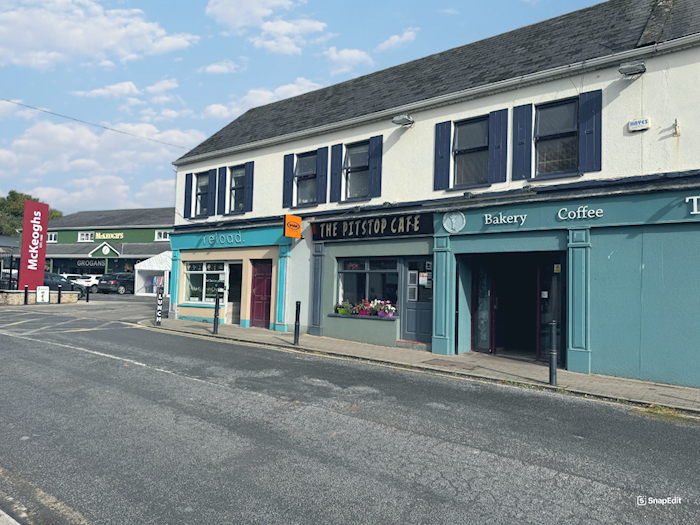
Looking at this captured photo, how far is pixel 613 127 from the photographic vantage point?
1006cm

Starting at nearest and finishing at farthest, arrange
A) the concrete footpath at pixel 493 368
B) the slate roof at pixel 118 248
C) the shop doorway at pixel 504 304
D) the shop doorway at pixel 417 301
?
the concrete footpath at pixel 493 368 < the shop doorway at pixel 504 304 < the shop doorway at pixel 417 301 < the slate roof at pixel 118 248

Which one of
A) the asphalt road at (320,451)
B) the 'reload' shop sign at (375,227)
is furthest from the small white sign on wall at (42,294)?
the asphalt road at (320,451)

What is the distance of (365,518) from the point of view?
378cm

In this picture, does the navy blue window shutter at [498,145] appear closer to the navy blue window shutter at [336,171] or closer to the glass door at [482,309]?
the glass door at [482,309]

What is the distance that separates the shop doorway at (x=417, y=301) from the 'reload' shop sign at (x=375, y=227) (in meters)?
0.85

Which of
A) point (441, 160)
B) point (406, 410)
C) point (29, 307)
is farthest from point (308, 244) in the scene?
point (29, 307)

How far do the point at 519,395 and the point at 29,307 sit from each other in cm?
2298

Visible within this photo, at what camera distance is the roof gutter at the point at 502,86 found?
9586 mm

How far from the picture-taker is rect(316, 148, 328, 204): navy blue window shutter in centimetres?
1516

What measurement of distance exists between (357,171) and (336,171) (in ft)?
2.19

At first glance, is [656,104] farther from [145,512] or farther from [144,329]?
[144,329]

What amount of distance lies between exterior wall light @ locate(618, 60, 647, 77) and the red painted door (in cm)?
1134

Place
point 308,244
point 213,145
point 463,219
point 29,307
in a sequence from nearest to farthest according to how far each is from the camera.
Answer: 1. point 463,219
2. point 308,244
3. point 213,145
4. point 29,307

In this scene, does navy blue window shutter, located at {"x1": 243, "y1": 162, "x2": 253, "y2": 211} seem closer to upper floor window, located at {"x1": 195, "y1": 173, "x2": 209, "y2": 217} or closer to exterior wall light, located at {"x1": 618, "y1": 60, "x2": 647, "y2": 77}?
upper floor window, located at {"x1": 195, "y1": 173, "x2": 209, "y2": 217}
